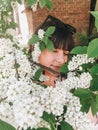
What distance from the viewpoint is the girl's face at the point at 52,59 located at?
81.7 inches

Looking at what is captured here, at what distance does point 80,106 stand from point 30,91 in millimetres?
174

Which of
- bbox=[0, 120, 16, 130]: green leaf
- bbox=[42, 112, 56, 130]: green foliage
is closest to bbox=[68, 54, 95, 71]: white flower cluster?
bbox=[42, 112, 56, 130]: green foliage

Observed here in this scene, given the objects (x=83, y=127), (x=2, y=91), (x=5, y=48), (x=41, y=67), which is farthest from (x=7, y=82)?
(x=41, y=67)

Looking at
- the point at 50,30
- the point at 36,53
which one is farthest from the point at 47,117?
the point at 50,30

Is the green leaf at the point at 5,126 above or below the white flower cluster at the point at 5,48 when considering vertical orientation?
below

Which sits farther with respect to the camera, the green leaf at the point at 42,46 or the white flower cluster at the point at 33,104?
the green leaf at the point at 42,46

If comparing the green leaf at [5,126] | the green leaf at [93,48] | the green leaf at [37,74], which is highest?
the green leaf at [93,48]

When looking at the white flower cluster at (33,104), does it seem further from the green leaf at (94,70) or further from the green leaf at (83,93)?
the green leaf at (94,70)

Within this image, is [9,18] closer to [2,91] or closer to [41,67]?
[41,67]

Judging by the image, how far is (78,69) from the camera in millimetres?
1813

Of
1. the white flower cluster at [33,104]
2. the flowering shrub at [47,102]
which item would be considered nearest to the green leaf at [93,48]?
the flowering shrub at [47,102]

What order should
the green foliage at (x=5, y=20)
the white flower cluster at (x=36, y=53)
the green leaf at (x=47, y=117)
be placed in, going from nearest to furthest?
the green leaf at (x=47, y=117)
the white flower cluster at (x=36, y=53)
the green foliage at (x=5, y=20)

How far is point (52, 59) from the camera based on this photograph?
2096 mm

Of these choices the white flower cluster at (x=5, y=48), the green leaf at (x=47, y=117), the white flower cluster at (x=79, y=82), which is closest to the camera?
the green leaf at (x=47, y=117)
